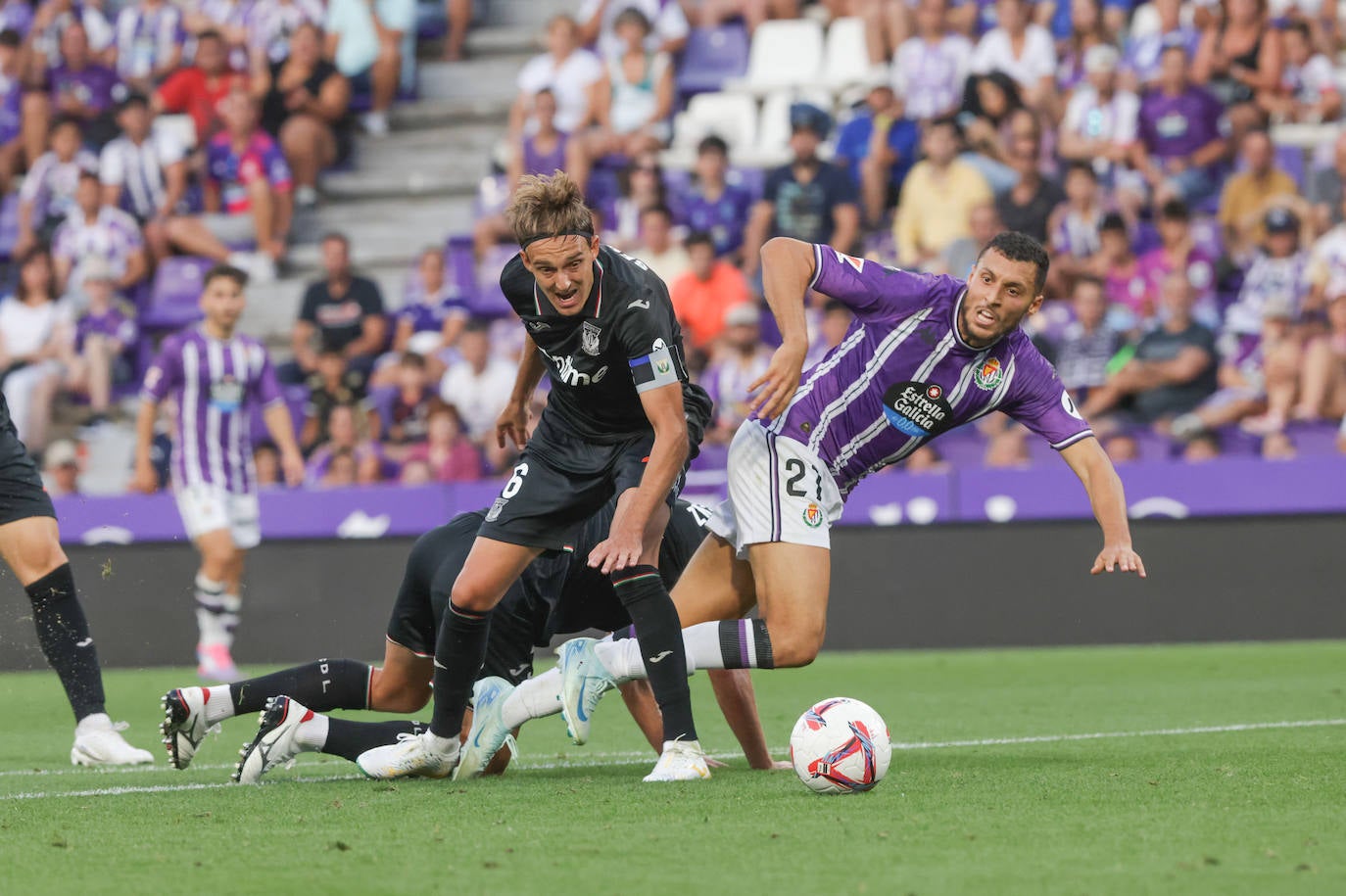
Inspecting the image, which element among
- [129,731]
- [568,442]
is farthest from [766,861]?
[129,731]

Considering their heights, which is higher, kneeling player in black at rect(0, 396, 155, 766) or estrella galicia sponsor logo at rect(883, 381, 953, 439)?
estrella galicia sponsor logo at rect(883, 381, 953, 439)

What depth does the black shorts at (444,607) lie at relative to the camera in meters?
6.07

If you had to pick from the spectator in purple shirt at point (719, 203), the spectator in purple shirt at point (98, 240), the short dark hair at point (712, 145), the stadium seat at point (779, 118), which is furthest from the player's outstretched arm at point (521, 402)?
the spectator in purple shirt at point (98, 240)

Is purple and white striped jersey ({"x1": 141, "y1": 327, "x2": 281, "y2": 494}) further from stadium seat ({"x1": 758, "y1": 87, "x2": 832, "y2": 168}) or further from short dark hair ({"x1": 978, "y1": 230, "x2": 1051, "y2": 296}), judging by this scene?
short dark hair ({"x1": 978, "y1": 230, "x2": 1051, "y2": 296})

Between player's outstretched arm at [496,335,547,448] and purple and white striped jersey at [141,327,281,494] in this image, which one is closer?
player's outstretched arm at [496,335,547,448]

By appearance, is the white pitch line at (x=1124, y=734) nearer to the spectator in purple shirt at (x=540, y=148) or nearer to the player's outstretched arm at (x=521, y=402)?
the player's outstretched arm at (x=521, y=402)

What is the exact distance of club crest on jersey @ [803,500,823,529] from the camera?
6.11 m

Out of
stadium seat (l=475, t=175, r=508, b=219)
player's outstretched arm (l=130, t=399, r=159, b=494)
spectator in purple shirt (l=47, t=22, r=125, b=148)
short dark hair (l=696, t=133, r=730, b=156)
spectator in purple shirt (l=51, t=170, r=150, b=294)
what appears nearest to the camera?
player's outstretched arm (l=130, t=399, r=159, b=494)

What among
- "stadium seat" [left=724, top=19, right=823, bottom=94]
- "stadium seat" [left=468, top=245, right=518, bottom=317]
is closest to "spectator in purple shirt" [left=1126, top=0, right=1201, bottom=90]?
"stadium seat" [left=724, top=19, right=823, bottom=94]

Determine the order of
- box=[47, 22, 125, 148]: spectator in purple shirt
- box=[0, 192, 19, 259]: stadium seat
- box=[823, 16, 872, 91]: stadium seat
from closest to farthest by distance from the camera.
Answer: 1. box=[823, 16, 872, 91]: stadium seat
2. box=[0, 192, 19, 259]: stadium seat
3. box=[47, 22, 125, 148]: spectator in purple shirt

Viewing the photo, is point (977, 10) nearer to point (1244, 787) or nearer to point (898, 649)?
point (898, 649)

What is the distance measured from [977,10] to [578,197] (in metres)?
10.7

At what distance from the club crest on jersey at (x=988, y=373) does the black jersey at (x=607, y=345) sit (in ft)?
3.16

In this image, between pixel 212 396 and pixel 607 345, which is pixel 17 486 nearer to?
pixel 607 345
